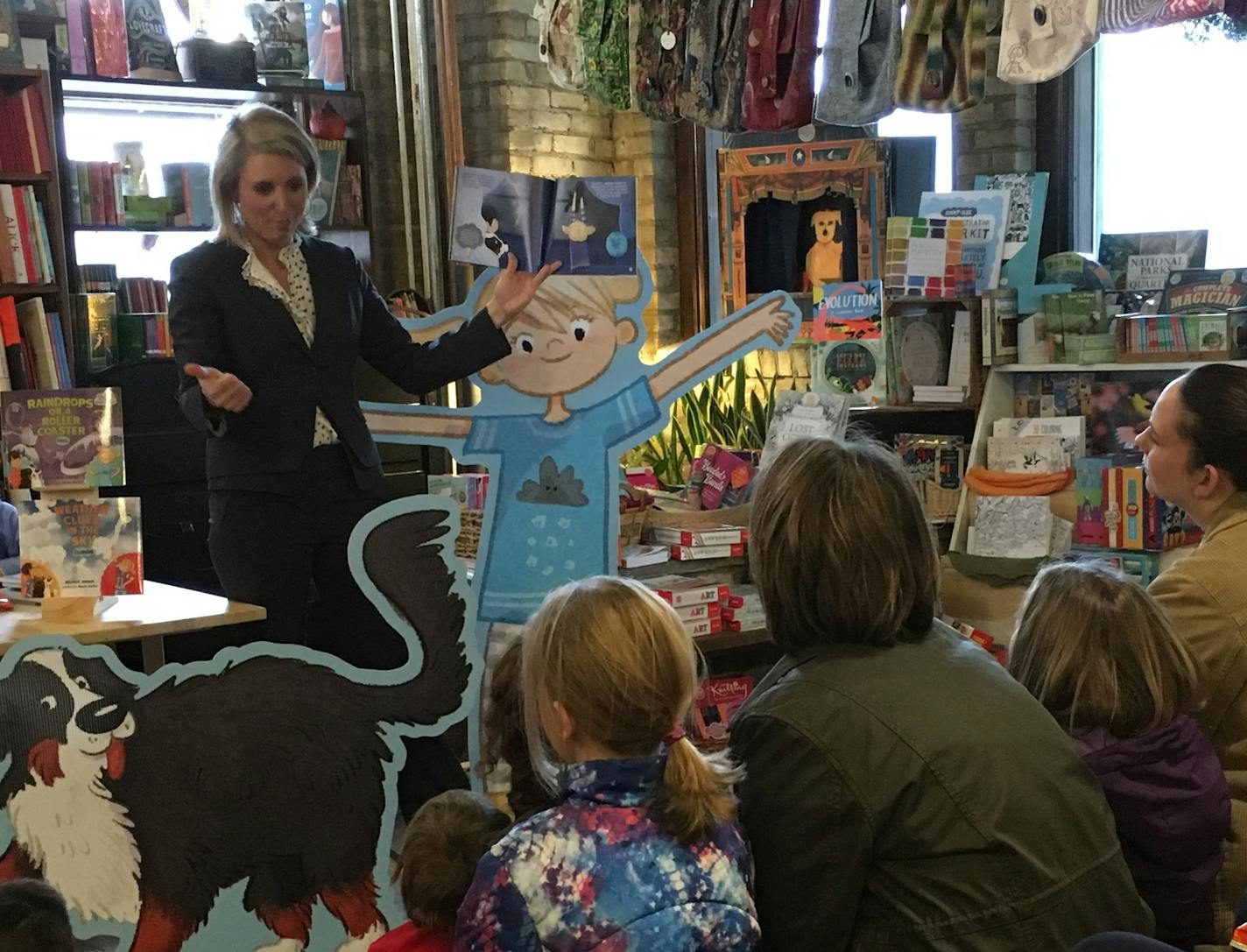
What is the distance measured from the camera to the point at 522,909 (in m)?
1.47

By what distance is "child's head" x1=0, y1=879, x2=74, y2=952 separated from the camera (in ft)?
4.54

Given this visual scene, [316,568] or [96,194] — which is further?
[96,194]

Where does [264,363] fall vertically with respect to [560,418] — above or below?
above

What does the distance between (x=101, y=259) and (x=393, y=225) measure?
1.20 meters

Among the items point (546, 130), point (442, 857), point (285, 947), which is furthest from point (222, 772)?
point (546, 130)

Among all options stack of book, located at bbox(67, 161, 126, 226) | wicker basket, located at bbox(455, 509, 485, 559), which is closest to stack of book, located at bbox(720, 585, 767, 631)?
wicker basket, located at bbox(455, 509, 485, 559)

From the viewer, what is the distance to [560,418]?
3.11m

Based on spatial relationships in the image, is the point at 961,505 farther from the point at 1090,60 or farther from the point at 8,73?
the point at 8,73

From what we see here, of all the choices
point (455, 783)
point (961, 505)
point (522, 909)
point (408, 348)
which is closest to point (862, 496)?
point (522, 909)

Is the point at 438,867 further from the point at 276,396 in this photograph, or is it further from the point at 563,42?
the point at 563,42

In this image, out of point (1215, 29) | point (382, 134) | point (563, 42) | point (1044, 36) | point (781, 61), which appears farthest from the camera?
point (382, 134)

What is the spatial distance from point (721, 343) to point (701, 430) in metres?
2.01

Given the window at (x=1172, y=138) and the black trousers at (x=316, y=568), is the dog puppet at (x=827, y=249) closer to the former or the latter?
the window at (x=1172, y=138)

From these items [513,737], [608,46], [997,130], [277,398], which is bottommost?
[513,737]
